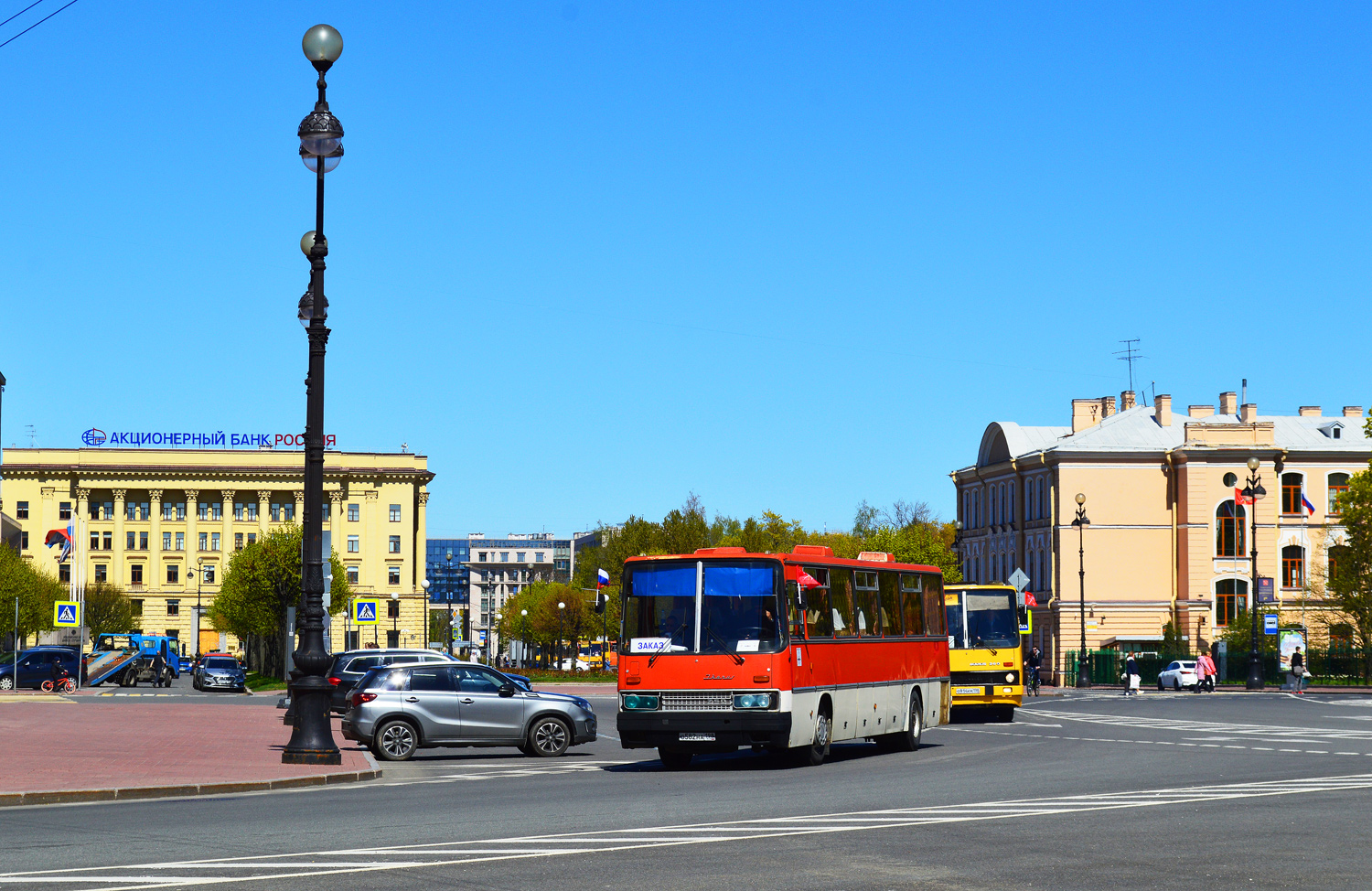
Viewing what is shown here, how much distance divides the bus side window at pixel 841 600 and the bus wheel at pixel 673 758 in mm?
2819

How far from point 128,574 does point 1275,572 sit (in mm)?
97709

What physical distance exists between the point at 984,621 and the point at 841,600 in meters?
14.9

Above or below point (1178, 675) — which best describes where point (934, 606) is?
above

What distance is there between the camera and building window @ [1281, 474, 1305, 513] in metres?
90.9

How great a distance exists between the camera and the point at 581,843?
1305 cm

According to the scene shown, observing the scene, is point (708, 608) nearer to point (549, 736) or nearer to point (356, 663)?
point (549, 736)

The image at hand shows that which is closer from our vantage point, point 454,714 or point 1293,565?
point 454,714

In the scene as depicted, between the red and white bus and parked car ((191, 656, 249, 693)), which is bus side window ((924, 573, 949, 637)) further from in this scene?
parked car ((191, 656, 249, 693))

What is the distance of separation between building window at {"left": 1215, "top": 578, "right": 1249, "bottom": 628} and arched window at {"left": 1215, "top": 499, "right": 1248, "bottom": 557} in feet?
4.93

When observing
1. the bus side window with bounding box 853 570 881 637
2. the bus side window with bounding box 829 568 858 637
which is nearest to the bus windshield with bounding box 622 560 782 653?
the bus side window with bounding box 829 568 858 637

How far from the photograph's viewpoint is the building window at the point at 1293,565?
9006 centimetres

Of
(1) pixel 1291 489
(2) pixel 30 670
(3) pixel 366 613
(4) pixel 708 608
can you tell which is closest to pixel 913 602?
(4) pixel 708 608

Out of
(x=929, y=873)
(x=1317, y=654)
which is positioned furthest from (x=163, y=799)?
(x=1317, y=654)

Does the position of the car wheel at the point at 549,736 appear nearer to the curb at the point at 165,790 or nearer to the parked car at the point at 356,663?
the curb at the point at 165,790
